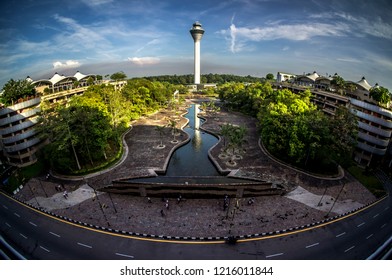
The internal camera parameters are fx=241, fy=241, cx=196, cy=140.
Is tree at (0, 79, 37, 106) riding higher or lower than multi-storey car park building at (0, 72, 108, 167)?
higher

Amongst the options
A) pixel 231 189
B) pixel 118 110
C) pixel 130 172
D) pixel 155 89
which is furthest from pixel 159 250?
pixel 155 89

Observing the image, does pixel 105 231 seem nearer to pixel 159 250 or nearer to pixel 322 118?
pixel 159 250

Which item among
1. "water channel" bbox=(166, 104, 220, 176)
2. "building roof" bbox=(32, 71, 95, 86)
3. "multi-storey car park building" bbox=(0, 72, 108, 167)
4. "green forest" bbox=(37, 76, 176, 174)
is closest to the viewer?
"green forest" bbox=(37, 76, 176, 174)

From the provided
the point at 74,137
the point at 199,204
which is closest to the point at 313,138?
the point at 199,204

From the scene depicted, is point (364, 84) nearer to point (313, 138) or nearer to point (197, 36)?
point (313, 138)

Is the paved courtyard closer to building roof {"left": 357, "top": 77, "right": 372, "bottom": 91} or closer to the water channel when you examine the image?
the water channel

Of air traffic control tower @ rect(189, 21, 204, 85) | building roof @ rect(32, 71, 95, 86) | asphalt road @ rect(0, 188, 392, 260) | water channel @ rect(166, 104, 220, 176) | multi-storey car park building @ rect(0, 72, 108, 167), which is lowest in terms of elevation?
water channel @ rect(166, 104, 220, 176)

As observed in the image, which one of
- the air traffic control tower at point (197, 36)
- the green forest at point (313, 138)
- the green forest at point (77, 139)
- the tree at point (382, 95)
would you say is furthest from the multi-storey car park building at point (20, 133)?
the air traffic control tower at point (197, 36)

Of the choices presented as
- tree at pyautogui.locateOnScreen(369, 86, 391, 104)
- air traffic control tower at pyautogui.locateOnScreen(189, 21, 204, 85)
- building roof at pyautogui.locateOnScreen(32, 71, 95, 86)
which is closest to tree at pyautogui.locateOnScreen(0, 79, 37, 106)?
building roof at pyautogui.locateOnScreen(32, 71, 95, 86)
